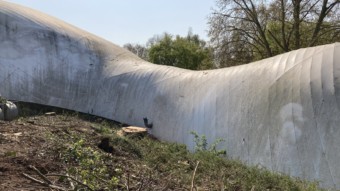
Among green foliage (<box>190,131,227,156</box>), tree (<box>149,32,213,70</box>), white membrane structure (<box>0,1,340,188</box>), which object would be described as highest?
tree (<box>149,32,213,70</box>)

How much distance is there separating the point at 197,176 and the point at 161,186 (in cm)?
164

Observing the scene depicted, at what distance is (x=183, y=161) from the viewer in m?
8.62

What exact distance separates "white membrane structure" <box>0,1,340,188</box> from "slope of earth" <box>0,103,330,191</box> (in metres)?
1.29

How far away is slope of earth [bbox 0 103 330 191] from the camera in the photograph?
4.98 m

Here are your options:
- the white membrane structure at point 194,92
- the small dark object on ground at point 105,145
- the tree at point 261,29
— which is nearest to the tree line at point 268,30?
the tree at point 261,29

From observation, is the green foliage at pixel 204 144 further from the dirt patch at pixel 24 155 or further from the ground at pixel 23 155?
the ground at pixel 23 155

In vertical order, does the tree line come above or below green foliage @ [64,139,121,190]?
above

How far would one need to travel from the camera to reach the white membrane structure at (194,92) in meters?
9.06

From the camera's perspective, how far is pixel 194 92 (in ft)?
43.0

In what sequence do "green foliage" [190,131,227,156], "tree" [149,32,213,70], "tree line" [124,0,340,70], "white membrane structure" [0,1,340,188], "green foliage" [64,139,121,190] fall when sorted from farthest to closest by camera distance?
"tree" [149,32,213,70]
"tree line" [124,0,340,70]
"green foliage" [190,131,227,156]
"white membrane structure" [0,1,340,188]
"green foliage" [64,139,121,190]

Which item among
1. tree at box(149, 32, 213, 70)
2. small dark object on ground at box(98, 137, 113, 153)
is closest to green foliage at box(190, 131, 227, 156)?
small dark object on ground at box(98, 137, 113, 153)

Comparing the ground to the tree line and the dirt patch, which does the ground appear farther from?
the tree line

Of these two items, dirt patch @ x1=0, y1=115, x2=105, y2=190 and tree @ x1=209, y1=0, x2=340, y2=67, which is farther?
tree @ x1=209, y1=0, x2=340, y2=67

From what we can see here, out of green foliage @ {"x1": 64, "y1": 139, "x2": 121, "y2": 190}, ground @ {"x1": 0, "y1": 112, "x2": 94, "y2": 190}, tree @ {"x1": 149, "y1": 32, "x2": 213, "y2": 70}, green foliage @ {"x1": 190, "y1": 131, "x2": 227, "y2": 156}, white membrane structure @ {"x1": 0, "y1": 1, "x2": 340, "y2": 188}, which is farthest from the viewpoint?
tree @ {"x1": 149, "y1": 32, "x2": 213, "y2": 70}
